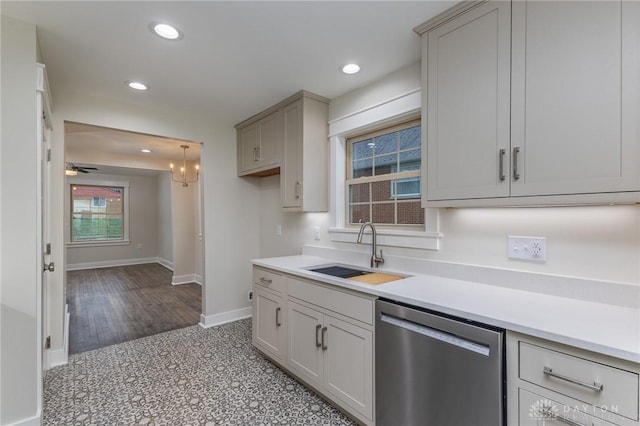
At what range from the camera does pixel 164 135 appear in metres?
3.25

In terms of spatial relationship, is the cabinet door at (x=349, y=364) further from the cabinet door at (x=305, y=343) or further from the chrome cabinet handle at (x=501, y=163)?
the chrome cabinet handle at (x=501, y=163)

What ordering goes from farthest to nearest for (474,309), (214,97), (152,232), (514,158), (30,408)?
1. (152,232)
2. (214,97)
3. (30,408)
4. (514,158)
5. (474,309)

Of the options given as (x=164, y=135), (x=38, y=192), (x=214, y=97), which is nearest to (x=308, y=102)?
(x=214, y=97)

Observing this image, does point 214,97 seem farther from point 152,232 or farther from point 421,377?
point 152,232

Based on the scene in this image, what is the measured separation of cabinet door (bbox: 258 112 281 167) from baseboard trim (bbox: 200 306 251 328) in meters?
1.85

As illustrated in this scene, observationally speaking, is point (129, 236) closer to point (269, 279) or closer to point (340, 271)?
point (269, 279)

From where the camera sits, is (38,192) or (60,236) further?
(60,236)

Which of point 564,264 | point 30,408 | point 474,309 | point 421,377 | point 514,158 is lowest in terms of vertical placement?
point 30,408

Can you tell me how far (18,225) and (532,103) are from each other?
281 centimetres

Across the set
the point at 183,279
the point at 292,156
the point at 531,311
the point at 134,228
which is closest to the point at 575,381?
the point at 531,311

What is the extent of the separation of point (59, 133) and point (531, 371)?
12.0 ft

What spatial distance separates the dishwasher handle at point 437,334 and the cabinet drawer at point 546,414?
196mm

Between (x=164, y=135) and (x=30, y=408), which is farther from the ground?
(x=164, y=135)

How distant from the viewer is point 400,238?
7.41 feet
